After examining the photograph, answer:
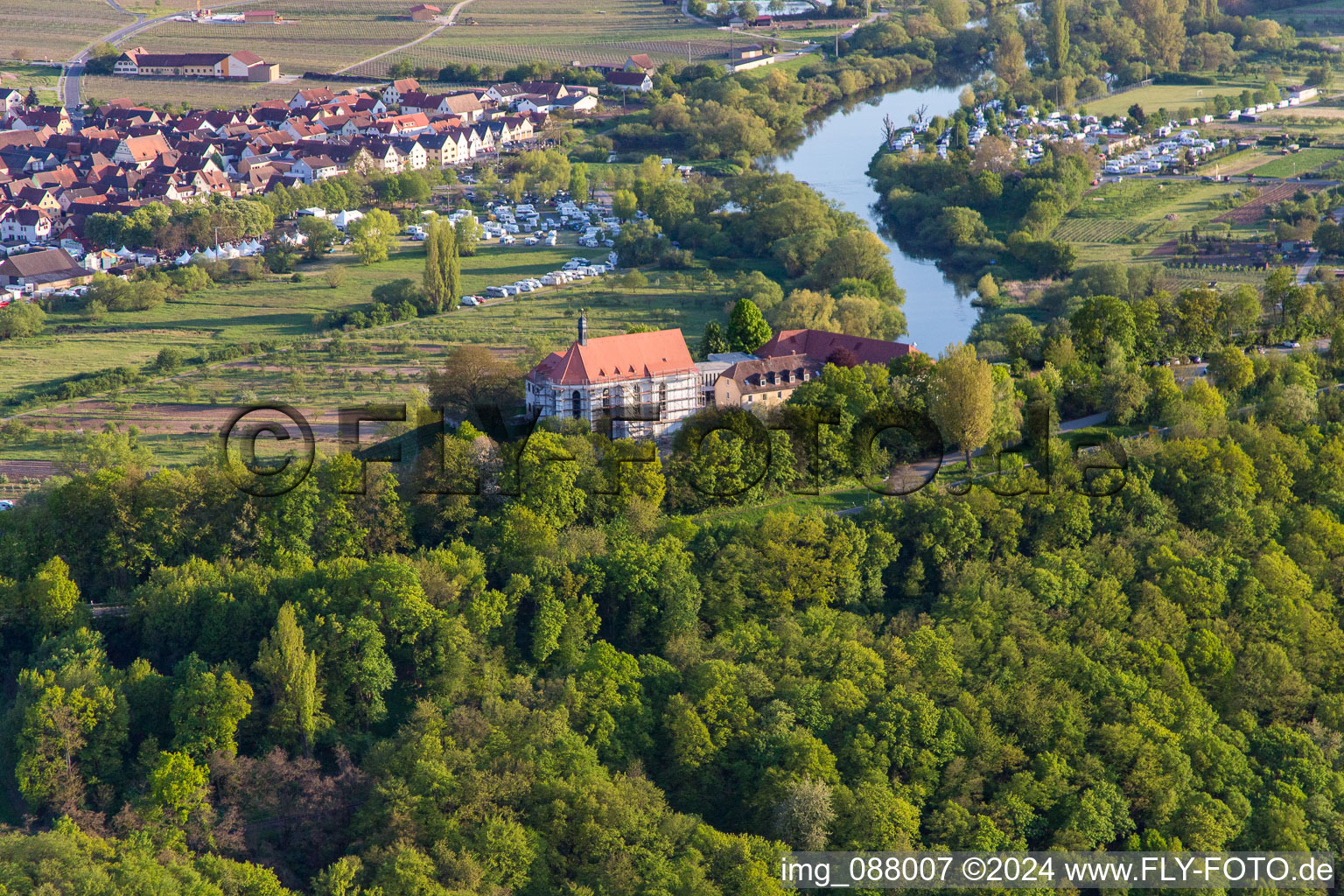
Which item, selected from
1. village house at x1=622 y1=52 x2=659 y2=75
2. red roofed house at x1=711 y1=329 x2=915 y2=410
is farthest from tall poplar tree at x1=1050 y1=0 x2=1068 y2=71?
red roofed house at x1=711 y1=329 x2=915 y2=410

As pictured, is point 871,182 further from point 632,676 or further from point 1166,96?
point 632,676

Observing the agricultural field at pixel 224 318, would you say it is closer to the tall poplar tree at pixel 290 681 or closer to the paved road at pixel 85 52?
the tall poplar tree at pixel 290 681

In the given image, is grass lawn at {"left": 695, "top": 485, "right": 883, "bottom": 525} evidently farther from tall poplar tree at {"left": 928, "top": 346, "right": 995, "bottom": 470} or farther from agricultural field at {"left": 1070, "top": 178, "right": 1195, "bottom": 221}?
agricultural field at {"left": 1070, "top": 178, "right": 1195, "bottom": 221}

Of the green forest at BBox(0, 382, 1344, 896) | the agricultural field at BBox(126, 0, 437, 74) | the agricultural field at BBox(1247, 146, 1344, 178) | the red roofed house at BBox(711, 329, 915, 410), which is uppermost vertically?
the agricultural field at BBox(126, 0, 437, 74)

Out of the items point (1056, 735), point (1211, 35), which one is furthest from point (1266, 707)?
point (1211, 35)

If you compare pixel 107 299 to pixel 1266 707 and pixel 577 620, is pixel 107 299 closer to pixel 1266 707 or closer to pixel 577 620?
pixel 577 620

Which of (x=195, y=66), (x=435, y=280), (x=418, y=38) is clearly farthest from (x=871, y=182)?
(x=418, y=38)

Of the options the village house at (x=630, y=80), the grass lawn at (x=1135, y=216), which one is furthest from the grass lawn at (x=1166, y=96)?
the village house at (x=630, y=80)
